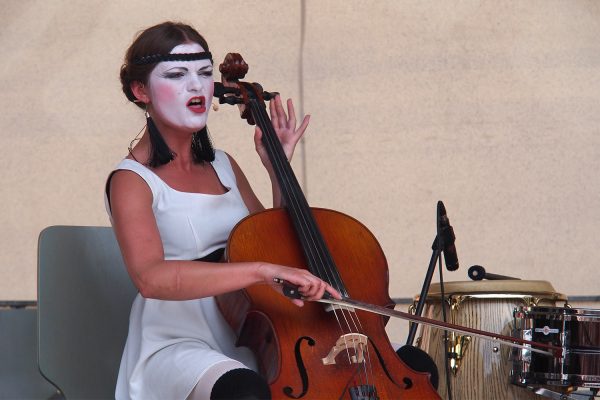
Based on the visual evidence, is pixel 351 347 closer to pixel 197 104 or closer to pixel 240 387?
pixel 240 387

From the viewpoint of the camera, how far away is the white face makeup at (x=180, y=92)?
7.10 ft

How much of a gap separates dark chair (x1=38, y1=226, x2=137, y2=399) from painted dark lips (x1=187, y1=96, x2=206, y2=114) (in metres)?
0.45

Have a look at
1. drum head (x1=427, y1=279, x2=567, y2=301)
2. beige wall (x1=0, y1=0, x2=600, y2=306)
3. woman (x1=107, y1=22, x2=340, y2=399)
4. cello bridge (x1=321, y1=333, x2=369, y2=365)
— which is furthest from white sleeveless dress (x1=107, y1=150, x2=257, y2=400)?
beige wall (x1=0, y1=0, x2=600, y2=306)

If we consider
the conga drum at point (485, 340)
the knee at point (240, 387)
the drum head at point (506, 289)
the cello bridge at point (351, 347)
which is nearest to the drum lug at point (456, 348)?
the conga drum at point (485, 340)

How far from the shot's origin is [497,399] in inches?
102

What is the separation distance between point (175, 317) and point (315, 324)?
354 millimetres

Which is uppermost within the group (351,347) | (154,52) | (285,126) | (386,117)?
(386,117)

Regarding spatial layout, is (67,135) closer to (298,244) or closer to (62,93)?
(62,93)

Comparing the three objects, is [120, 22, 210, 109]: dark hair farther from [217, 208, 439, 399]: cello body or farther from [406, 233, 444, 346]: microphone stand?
[406, 233, 444, 346]: microphone stand

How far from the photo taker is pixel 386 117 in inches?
166

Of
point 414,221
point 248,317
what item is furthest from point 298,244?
point 414,221

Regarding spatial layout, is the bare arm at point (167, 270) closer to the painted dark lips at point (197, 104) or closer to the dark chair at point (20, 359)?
the painted dark lips at point (197, 104)

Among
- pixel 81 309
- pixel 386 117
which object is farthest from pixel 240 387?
pixel 386 117

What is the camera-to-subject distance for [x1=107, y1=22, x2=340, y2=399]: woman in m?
1.83
